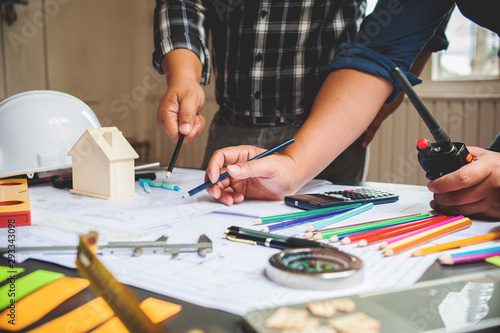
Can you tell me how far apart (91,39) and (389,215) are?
2.82 m

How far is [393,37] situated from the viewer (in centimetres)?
92

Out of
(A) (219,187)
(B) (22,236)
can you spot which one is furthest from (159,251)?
(A) (219,187)

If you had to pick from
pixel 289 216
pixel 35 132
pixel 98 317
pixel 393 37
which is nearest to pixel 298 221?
pixel 289 216

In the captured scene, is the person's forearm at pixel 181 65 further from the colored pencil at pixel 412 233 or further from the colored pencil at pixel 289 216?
the colored pencil at pixel 412 233

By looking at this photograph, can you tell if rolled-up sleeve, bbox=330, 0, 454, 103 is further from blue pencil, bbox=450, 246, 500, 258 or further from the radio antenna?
blue pencil, bbox=450, 246, 500, 258

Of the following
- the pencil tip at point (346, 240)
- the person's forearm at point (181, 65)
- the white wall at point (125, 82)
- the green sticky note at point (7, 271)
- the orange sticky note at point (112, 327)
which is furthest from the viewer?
the white wall at point (125, 82)

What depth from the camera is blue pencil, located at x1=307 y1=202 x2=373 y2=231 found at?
0.61 metres

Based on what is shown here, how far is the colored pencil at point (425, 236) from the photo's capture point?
0.52 m

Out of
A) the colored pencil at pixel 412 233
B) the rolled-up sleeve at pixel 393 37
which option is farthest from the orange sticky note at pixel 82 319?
the rolled-up sleeve at pixel 393 37

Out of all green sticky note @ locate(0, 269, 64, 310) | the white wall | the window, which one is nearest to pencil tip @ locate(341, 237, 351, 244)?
green sticky note @ locate(0, 269, 64, 310)

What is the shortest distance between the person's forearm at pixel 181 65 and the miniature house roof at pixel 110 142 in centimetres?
26

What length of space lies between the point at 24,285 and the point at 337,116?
0.65m

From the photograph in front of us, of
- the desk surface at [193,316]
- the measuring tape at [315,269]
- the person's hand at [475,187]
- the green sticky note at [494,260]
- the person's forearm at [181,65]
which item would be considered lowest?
the desk surface at [193,316]

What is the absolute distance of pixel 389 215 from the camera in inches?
27.5
